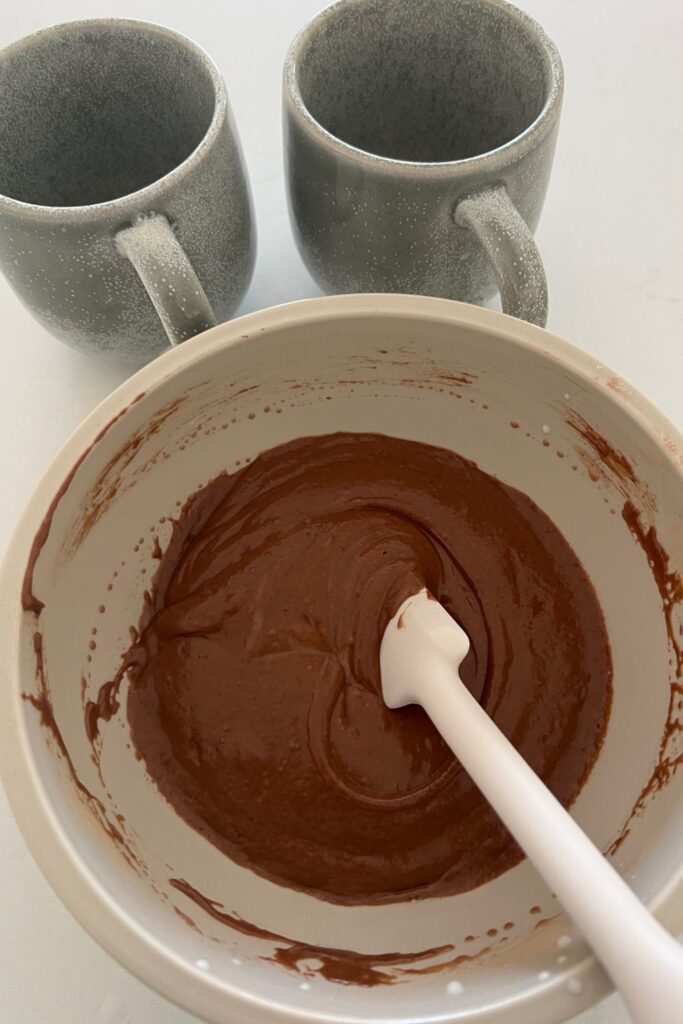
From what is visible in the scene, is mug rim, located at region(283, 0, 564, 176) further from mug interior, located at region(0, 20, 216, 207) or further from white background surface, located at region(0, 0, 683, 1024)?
white background surface, located at region(0, 0, 683, 1024)

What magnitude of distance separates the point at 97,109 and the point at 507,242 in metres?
0.46

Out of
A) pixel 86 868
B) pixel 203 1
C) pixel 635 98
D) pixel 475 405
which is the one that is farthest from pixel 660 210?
pixel 86 868

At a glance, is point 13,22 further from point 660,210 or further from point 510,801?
point 510,801

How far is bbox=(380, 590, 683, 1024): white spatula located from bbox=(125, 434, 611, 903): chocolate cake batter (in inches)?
1.9

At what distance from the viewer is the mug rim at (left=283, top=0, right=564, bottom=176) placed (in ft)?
2.22

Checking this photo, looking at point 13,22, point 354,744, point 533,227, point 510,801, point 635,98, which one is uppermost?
point 13,22

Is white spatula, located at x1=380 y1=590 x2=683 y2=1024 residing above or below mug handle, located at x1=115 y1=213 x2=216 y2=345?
below

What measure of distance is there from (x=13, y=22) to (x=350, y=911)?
1.16 m

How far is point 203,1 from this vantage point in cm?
114

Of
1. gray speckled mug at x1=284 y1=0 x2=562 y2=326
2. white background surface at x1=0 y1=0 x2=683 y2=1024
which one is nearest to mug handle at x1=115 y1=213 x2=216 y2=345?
gray speckled mug at x1=284 y1=0 x2=562 y2=326

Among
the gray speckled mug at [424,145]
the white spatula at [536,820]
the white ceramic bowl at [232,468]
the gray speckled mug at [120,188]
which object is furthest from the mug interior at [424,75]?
the white spatula at [536,820]

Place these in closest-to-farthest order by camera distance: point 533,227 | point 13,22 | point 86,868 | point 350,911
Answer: point 86,868 < point 350,911 < point 533,227 < point 13,22

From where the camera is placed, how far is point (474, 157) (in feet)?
2.41

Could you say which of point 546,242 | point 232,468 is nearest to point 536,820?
point 232,468
